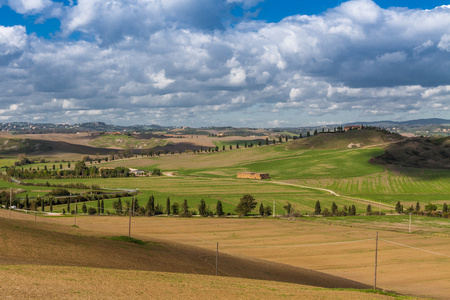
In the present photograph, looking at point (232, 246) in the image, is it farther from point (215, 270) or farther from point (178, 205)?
point (178, 205)

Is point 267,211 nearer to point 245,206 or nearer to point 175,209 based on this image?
point 245,206

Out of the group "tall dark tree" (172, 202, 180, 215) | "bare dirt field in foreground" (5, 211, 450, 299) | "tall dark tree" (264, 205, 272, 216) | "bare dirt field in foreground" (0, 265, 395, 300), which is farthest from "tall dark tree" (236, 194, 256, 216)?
"bare dirt field in foreground" (0, 265, 395, 300)

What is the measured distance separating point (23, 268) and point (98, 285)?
7455 millimetres

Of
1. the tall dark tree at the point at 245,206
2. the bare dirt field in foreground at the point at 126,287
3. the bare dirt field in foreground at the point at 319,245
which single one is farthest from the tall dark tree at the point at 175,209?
the bare dirt field in foreground at the point at 126,287

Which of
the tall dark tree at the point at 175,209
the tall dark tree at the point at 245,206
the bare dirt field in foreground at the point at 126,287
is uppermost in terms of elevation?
the bare dirt field in foreground at the point at 126,287

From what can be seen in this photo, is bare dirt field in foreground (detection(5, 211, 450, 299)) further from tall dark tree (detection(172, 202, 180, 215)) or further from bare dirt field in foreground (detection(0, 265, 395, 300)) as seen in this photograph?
bare dirt field in foreground (detection(0, 265, 395, 300))

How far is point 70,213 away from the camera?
128 m

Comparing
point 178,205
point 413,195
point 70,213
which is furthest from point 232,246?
point 413,195

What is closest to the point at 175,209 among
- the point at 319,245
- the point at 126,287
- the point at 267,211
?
the point at 267,211

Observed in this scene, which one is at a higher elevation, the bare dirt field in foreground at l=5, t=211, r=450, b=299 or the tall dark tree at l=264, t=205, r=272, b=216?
the bare dirt field in foreground at l=5, t=211, r=450, b=299

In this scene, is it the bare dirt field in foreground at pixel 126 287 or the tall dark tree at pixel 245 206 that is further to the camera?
the tall dark tree at pixel 245 206

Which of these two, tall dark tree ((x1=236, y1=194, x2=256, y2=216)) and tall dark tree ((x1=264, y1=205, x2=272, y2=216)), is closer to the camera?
tall dark tree ((x1=236, y1=194, x2=256, y2=216))

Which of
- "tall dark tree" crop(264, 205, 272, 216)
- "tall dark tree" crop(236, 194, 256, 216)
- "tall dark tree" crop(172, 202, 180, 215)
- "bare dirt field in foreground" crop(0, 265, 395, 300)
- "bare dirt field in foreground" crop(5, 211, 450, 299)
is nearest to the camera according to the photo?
"bare dirt field in foreground" crop(0, 265, 395, 300)

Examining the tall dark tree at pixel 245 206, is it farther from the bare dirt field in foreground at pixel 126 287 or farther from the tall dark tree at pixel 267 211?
the bare dirt field in foreground at pixel 126 287
